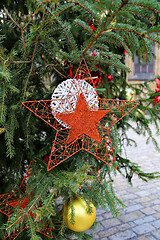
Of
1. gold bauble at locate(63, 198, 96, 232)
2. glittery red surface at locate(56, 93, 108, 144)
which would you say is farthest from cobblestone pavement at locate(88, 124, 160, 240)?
glittery red surface at locate(56, 93, 108, 144)

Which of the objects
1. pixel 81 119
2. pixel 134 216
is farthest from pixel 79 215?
pixel 134 216

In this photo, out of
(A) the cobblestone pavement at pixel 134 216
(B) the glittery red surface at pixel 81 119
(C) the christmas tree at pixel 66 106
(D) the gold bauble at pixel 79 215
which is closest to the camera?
(C) the christmas tree at pixel 66 106

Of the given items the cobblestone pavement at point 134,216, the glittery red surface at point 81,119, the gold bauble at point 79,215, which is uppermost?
the glittery red surface at point 81,119

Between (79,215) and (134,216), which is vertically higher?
(79,215)

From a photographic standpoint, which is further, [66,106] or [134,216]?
[134,216]

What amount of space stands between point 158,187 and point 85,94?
8.13 ft

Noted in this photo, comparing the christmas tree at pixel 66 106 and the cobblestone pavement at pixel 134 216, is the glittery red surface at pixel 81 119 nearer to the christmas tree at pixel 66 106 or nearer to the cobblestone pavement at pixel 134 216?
the christmas tree at pixel 66 106

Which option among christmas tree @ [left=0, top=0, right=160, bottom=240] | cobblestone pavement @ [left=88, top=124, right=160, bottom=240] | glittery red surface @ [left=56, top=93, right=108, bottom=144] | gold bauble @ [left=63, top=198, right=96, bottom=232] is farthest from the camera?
cobblestone pavement @ [left=88, top=124, right=160, bottom=240]

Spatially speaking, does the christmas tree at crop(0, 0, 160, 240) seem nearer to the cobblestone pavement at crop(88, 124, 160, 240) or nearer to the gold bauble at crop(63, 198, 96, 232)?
the gold bauble at crop(63, 198, 96, 232)

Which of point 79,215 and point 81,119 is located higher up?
point 81,119

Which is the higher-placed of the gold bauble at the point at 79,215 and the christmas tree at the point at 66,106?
the christmas tree at the point at 66,106

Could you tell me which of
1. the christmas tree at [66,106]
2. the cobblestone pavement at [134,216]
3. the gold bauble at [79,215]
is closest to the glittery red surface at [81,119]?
the christmas tree at [66,106]

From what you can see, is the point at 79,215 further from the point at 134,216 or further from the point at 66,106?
the point at 134,216

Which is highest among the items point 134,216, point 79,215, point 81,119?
point 81,119
